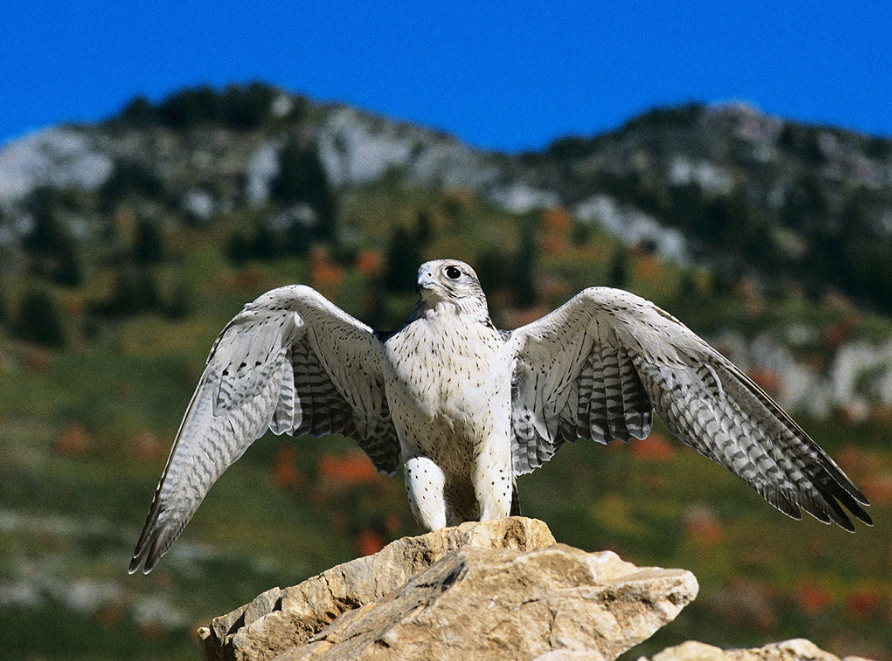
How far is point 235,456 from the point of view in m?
8.19

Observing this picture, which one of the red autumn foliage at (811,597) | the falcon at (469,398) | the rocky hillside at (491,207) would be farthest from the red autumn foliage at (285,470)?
the falcon at (469,398)

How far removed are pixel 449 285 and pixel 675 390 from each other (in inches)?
71.4

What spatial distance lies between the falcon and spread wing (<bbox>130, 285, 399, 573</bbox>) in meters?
0.01

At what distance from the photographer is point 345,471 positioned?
135 feet

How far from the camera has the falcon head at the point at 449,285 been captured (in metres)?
7.16

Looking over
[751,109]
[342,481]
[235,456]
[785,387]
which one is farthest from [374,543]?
[751,109]

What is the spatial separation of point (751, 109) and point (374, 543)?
6624cm

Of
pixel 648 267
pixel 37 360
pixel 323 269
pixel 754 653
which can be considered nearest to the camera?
pixel 754 653

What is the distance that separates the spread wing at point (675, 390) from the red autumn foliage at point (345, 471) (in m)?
A: 33.0

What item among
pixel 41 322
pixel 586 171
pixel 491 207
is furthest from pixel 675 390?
pixel 586 171

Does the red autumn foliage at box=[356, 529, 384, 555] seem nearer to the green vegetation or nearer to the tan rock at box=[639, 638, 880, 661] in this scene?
the green vegetation

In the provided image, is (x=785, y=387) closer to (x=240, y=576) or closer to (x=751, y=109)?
(x=240, y=576)

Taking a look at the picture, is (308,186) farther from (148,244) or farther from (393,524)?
(393,524)

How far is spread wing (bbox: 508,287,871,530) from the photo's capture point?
7.57 m
